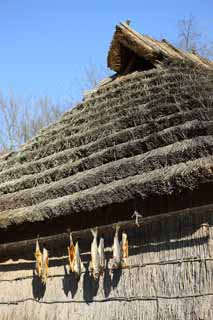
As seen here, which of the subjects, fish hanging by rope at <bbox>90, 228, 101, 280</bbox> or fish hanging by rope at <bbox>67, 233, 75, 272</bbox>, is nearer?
fish hanging by rope at <bbox>90, 228, 101, 280</bbox>

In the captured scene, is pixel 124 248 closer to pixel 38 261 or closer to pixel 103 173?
pixel 103 173

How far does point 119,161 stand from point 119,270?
1207mm

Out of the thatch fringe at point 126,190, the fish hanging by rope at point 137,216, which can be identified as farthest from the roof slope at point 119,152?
the fish hanging by rope at point 137,216

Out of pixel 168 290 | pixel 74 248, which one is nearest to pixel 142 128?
pixel 74 248

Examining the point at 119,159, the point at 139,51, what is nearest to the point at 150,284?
the point at 119,159

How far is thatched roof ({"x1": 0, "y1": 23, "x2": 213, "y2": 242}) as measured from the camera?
5.41 metres

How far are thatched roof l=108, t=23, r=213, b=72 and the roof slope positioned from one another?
0.37m

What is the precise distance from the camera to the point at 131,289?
18.8 feet

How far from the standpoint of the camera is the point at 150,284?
5.54 meters

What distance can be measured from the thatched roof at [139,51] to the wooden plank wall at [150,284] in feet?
10.2

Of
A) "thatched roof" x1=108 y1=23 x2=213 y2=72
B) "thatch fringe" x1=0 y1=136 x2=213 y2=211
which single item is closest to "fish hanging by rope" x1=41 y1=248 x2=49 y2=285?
"thatch fringe" x1=0 y1=136 x2=213 y2=211

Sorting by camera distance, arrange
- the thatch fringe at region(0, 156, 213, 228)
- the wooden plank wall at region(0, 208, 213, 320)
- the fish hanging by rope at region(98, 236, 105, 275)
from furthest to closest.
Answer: the fish hanging by rope at region(98, 236, 105, 275) → the wooden plank wall at region(0, 208, 213, 320) → the thatch fringe at region(0, 156, 213, 228)

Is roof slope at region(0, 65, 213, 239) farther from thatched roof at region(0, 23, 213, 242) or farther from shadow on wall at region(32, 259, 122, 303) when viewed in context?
shadow on wall at region(32, 259, 122, 303)

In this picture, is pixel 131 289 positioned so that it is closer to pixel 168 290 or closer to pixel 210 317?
pixel 168 290
